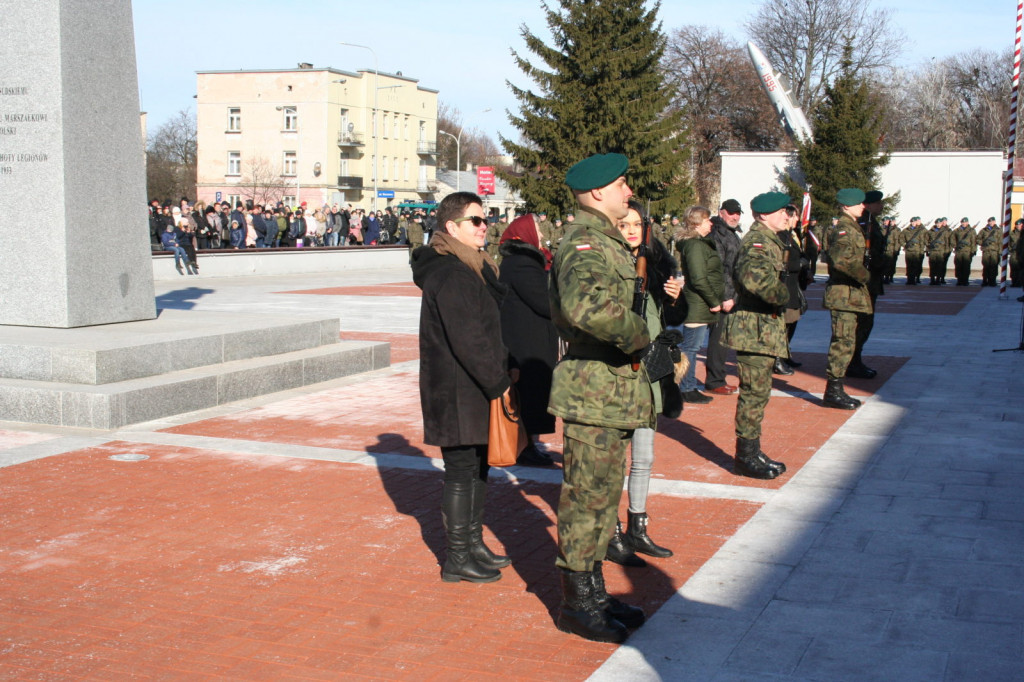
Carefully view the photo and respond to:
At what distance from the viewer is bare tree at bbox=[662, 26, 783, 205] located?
68.8 meters

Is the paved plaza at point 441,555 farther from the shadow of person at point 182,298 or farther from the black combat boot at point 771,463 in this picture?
the shadow of person at point 182,298

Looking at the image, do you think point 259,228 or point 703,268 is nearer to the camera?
point 703,268

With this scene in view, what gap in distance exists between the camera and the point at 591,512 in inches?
171

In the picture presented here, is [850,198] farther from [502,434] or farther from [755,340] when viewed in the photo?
[502,434]

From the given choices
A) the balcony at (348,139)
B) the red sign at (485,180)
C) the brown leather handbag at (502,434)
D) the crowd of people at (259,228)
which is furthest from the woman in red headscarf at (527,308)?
the balcony at (348,139)

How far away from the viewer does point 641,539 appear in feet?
18.1

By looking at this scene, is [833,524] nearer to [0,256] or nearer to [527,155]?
[0,256]

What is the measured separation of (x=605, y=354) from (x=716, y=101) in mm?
69341

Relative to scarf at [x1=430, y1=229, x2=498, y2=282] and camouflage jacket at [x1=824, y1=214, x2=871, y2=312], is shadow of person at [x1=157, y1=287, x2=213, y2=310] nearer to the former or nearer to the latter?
camouflage jacket at [x1=824, y1=214, x2=871, y2=312]

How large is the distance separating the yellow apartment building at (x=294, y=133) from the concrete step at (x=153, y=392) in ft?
223

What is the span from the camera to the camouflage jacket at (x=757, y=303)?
282 inches

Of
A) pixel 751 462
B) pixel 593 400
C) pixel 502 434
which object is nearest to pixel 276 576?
pixel 502 434

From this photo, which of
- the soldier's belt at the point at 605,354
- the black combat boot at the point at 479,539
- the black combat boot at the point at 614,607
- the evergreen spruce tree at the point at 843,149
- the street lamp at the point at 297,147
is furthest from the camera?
the street lamp at the point at 297,147

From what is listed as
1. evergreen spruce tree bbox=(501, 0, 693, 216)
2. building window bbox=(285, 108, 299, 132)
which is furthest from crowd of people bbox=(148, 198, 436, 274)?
building window bbox=(285, 108, 299, 132)
